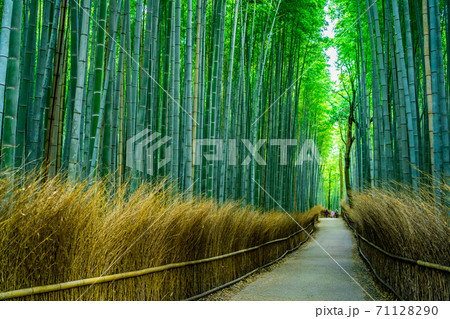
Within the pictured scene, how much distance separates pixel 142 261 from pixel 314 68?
7884 mm

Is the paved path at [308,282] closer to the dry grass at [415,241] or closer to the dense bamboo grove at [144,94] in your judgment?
the dry grass at [415,241]

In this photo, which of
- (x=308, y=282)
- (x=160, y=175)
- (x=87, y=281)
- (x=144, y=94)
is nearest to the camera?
(x=87, y=281)

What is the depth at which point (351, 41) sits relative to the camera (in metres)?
9.12

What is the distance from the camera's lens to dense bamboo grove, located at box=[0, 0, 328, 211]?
2.94m

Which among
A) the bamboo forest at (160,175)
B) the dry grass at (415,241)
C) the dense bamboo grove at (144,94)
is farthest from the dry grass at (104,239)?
the dry grass at (415,241)

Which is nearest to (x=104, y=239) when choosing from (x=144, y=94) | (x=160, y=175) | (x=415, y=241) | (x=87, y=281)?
(x=87, y=281)

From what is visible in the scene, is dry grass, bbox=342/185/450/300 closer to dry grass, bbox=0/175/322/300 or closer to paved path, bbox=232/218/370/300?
paved path, bbox=232/218/370/300

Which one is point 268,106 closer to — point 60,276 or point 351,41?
point 351,41

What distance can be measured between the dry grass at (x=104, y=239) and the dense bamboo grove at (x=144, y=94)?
15.2 inches

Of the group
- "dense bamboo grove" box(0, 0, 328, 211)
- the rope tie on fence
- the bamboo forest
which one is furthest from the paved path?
"dense bamboo grove" box(0, 0, 328, 211)

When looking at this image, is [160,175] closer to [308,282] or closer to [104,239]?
[308,282]

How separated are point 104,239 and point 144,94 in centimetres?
206

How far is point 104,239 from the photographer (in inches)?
Answer: 92.7

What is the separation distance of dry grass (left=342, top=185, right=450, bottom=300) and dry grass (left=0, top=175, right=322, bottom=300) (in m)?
1.45
